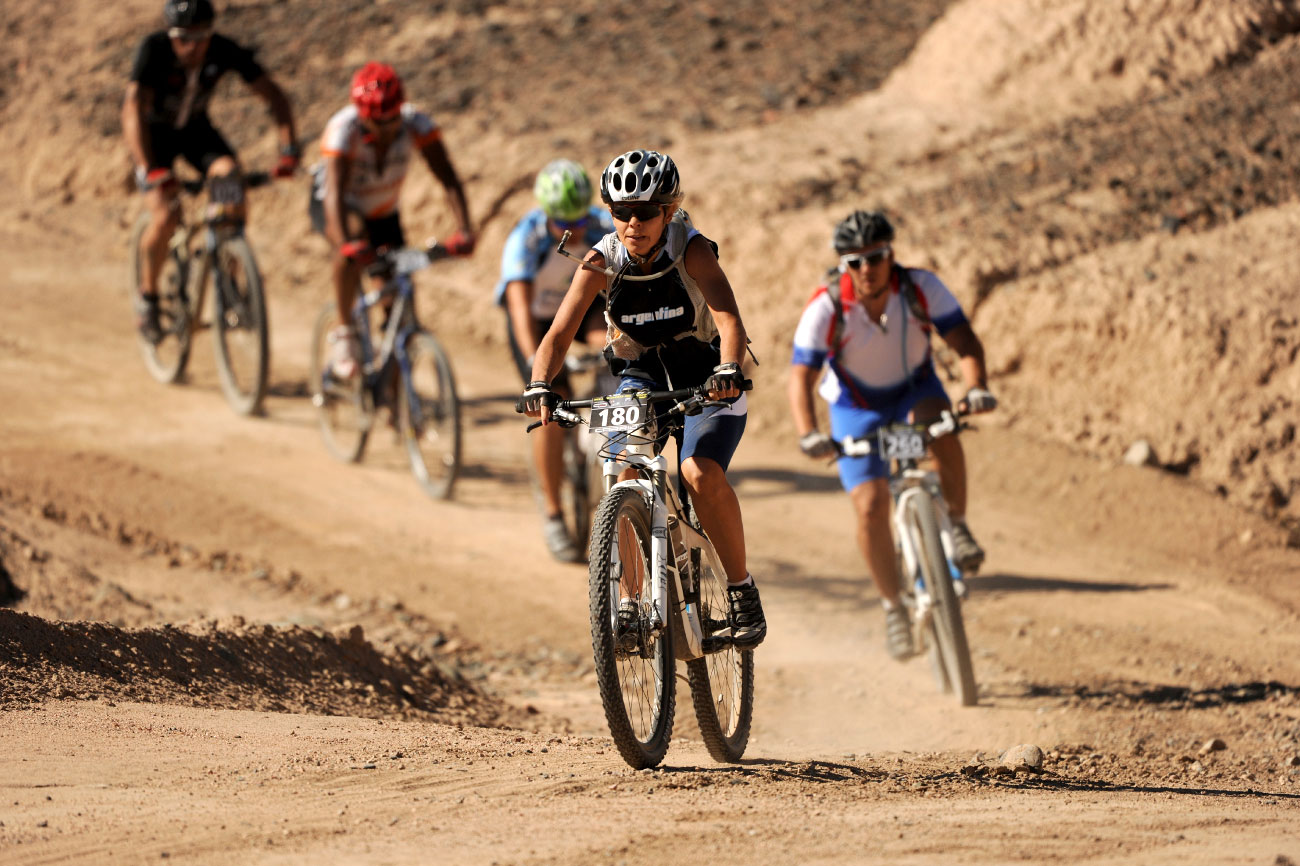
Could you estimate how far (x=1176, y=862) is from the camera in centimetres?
405

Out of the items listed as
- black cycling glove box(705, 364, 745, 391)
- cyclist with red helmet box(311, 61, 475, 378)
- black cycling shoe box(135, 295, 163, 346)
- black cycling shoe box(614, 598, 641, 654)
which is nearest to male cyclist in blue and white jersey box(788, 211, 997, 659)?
black cycling glove box(705, 364, 745, 391)

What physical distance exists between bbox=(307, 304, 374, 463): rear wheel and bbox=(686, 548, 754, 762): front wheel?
17.5ft

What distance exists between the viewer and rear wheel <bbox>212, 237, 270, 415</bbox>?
1066 cm

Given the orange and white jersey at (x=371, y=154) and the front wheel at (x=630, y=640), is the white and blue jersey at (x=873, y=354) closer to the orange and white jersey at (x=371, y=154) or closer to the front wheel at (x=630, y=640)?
the front wheel at (x=630, y=640)

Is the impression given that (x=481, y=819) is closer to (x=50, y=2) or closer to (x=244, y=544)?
(x=244, y=544)

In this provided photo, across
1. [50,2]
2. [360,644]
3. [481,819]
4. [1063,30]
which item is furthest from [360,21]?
[481,819]

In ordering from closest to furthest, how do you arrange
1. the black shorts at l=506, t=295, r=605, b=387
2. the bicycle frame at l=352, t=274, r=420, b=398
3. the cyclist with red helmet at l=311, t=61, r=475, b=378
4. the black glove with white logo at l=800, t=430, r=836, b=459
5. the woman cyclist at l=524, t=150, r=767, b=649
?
the woman cyclist at l=524, t=150, r=767, b=649 < the black glove with white logo at l=800, t=430, r=836, b=459 < the black shorts at l=506, t=295, r=605, b=387 < the cyclist with red helmet at l=311, t=61, r=475, b=378 < the bicycle frame at l=352, t=274, r=420, b=398

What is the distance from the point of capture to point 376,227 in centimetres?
1022

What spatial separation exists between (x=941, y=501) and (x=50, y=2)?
1732 centimetres

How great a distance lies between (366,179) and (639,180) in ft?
17.8

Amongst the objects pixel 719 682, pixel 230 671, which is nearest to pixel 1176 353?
pixel 719 682

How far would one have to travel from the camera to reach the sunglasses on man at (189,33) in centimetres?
1020

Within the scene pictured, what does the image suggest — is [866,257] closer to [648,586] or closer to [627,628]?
[648,586]

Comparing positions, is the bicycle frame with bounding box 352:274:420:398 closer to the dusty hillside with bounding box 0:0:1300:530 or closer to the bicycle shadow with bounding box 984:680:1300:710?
the dusty hillside with bounding box 0:0:1300:530
